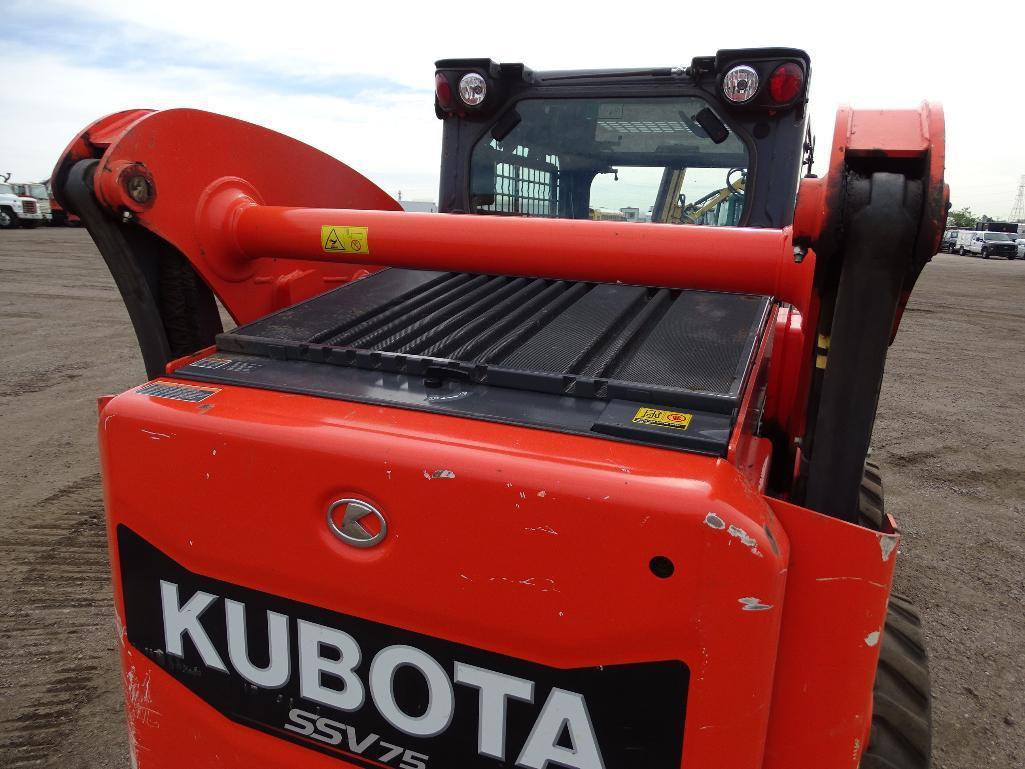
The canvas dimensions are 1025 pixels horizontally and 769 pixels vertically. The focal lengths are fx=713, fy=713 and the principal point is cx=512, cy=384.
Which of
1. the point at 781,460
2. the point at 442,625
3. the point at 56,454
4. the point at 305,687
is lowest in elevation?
the point at 56,454

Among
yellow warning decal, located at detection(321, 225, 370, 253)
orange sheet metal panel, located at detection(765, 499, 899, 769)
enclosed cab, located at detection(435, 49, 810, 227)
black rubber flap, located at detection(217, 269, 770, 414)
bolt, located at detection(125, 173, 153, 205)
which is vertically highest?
enclosed cab, located at detection(435, 49, 810, 227)

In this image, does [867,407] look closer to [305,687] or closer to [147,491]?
[305,687]

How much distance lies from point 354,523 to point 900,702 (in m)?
1.20

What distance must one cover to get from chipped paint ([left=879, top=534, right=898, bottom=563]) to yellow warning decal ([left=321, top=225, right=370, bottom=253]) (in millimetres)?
1165

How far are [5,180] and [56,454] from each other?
2536 cm

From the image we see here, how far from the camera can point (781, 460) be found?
1.77 metres

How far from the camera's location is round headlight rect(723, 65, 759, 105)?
222 cm

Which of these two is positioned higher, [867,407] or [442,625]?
[867,407]

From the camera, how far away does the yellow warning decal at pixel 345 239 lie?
1604mm

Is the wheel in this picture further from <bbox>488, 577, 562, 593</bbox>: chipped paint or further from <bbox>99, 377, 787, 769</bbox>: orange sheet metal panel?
<bbox>488, 577, 562, 593</bbox>: chipped paint

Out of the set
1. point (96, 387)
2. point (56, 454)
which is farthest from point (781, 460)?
point (96, 387)

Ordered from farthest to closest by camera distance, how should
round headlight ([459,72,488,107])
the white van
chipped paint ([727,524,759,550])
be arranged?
the white van
round headlight ([459,72,488,107])
chipped paint ([727,524,759,550])

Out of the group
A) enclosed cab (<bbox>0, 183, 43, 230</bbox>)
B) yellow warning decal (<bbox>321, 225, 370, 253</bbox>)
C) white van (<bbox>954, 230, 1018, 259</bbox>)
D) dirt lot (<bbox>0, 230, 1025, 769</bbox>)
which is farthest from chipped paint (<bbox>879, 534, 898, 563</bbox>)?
white van (<bbox>954, 230, 1018, 259</bbox>)

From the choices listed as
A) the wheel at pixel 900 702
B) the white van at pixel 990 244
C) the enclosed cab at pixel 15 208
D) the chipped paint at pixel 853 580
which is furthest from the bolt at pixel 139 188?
the white van at pixel 990 244
